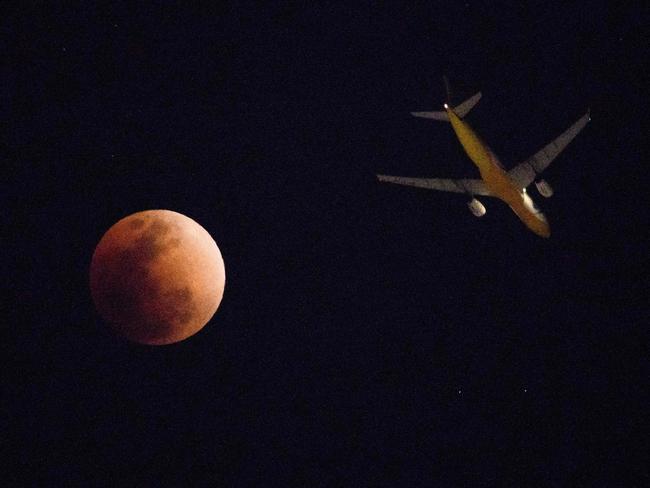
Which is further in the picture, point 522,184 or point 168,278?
point 522,184

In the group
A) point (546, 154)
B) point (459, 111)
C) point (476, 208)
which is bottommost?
point (476, 208)

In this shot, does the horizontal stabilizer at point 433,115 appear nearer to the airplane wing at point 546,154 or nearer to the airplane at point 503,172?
the airplane at point 503,172

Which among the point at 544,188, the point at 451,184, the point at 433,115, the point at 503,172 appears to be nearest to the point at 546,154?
the point at 544,188

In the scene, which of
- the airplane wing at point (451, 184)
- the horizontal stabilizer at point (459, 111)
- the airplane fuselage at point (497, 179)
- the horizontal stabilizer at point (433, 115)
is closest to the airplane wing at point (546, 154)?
the airplane fuselage at point (497, 179)

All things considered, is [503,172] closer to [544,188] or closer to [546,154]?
[544,188]

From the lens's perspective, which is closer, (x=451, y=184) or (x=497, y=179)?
(x=497, y=179)

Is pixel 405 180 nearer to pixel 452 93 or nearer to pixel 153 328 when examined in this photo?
pixel 452 93

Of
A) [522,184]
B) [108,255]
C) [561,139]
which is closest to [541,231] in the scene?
[522,184]
